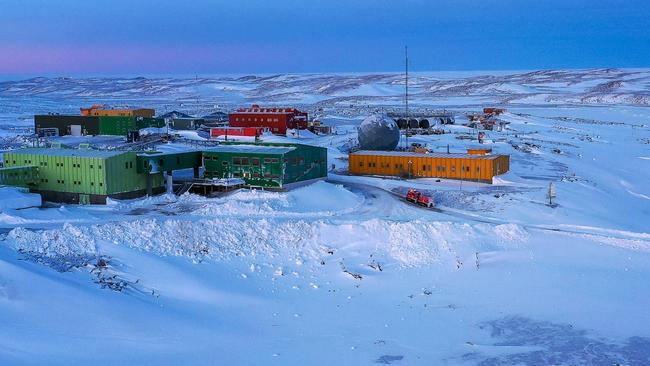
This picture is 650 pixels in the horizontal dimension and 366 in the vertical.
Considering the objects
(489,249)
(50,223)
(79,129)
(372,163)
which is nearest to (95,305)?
(50,223)

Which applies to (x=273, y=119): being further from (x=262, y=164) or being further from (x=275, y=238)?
(x=275, y=238)

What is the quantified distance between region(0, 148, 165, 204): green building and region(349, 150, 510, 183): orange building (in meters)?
9.60

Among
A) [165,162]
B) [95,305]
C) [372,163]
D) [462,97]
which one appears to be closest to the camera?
[95,305]

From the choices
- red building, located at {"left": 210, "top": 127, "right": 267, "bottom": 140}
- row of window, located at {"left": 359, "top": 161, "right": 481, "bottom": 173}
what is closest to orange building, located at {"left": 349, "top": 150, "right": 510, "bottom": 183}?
row of window, located at {"left": 359, "top": 161, "right": 481, "bottom": 173}

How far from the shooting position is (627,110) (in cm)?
8344

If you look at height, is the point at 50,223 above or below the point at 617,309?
above

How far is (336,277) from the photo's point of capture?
17.2 metres

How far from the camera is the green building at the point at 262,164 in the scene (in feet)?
81.0

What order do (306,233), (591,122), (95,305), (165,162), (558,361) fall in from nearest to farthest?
(558,361) → (95,305) → (306,233) → (165,162) → (591,122)

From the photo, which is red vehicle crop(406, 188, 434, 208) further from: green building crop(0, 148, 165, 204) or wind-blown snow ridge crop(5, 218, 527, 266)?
green building crop(0, 148, 165, 204)

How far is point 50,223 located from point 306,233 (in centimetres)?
713

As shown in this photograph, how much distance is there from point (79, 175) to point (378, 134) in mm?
15540

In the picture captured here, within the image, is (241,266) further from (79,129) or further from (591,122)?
(591,122)

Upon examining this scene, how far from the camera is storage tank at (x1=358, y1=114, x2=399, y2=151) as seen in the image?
3409 centimetres
